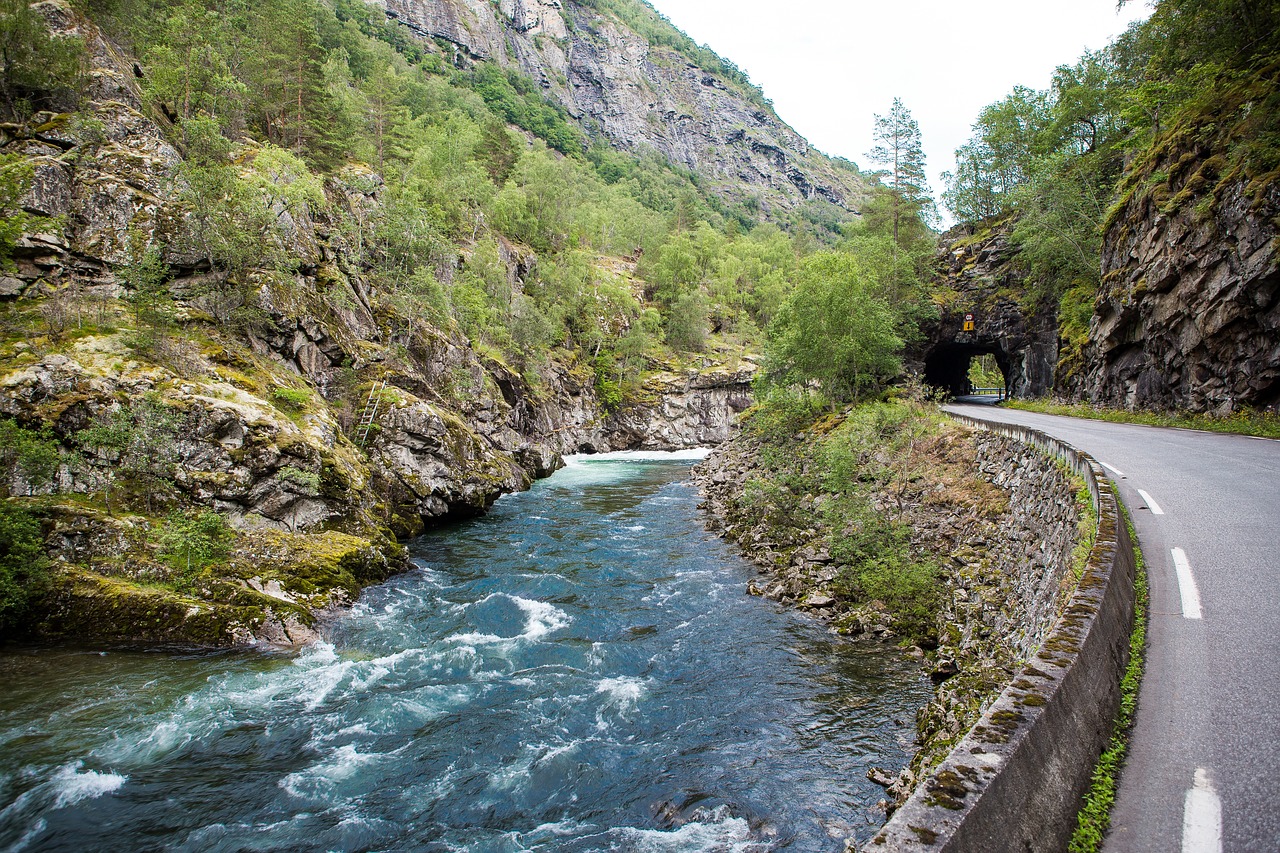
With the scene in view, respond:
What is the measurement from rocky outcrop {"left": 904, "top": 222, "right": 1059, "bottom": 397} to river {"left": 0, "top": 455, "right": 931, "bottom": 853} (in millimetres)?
35093

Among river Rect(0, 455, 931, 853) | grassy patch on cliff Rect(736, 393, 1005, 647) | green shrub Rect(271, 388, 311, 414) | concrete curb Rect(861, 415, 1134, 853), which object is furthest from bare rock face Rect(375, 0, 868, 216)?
concrete curb Rect(861, 415, 1134, 853)

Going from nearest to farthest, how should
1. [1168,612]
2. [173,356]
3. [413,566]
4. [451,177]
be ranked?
[1168,612] → [173,356] → [413,566] → [451,177]

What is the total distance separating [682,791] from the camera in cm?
888

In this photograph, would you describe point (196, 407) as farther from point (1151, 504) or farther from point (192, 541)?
point (1151, 504)

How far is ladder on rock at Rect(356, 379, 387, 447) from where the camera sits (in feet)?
74.9

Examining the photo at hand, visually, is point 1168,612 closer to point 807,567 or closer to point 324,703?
point 807,567

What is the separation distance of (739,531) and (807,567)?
552 centimetres

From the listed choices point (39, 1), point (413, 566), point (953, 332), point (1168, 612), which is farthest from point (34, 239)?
point (953, 332)

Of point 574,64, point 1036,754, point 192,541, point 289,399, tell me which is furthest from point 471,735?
Answer: point 574,64

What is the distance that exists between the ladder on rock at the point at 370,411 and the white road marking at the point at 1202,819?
24004 mm

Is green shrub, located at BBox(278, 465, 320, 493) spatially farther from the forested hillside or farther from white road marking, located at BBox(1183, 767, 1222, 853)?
white road marking, located at BBox(1183, 767, 1222, 853)

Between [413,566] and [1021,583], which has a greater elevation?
[1021,583]

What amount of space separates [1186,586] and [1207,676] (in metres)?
2.51

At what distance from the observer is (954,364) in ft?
180
